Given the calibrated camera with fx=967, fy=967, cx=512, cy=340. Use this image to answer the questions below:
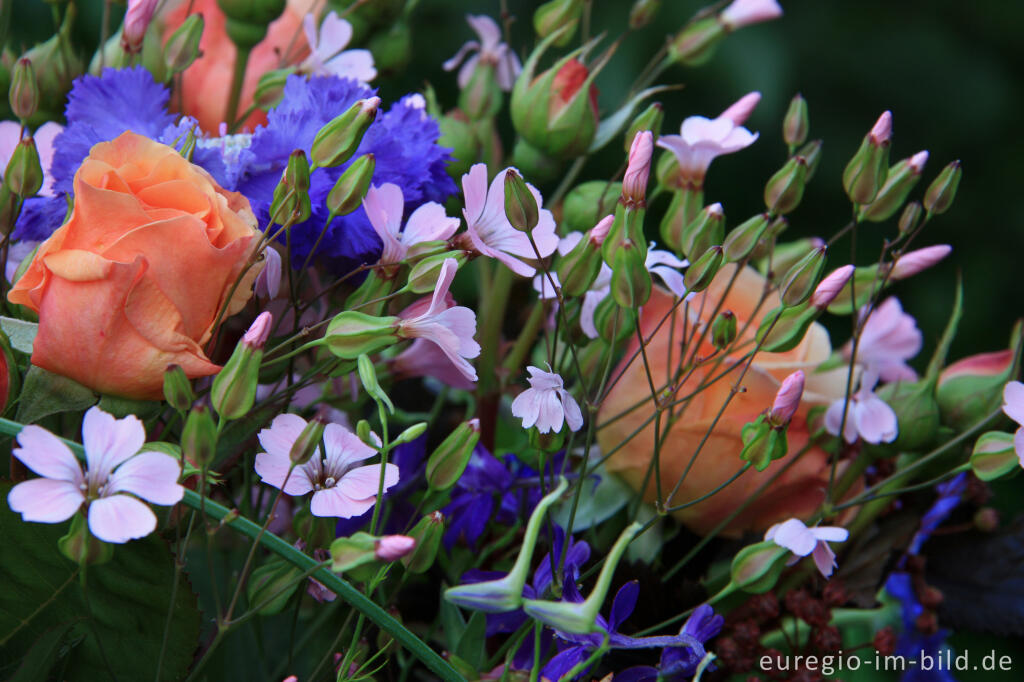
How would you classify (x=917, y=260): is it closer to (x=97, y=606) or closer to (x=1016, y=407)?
(x=1016, y=407)

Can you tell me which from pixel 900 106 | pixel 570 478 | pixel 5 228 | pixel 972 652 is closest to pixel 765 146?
pixel 900 106

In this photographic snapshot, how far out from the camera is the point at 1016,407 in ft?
0.93

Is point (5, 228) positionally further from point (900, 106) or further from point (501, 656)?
point (900, 106)

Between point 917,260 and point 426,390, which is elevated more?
point 917,260

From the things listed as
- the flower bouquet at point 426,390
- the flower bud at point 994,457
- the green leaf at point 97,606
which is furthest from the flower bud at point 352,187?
the flower bud at point 994,457

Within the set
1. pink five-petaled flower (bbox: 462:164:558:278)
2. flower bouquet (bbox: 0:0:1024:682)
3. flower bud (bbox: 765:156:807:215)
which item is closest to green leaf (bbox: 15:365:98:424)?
flower bouquet (bbox: 0:0:1024:682)

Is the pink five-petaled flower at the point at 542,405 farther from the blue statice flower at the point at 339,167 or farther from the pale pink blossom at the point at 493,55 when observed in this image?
the pale pink blossom at the point at 493,55

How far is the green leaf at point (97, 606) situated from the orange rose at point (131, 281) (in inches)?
1.8

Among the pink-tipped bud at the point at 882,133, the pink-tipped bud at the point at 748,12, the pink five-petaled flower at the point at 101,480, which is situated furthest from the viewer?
the pink-tipped bud at the point at 748,12

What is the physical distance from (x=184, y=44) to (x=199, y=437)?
0.60ft

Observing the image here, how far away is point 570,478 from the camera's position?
1.15 feet

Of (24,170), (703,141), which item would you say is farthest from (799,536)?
(24,170)

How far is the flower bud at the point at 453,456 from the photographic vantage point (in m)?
0.26

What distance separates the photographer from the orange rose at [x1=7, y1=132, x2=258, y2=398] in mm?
244
